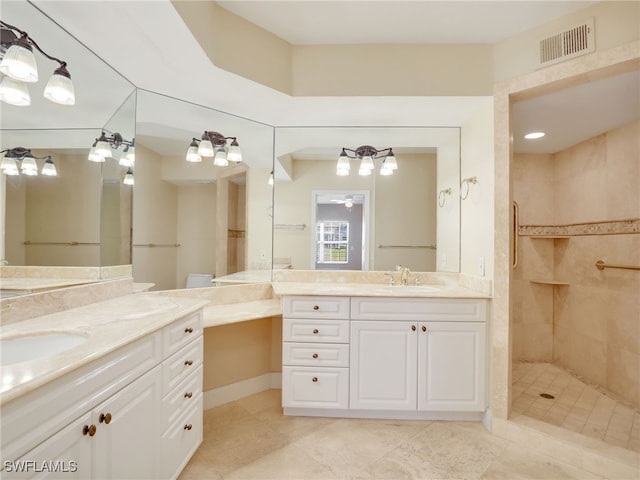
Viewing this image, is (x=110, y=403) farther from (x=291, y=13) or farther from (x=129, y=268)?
(x=291, y=13)

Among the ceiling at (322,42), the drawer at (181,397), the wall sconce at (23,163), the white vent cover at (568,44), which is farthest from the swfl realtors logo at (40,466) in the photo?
the white vent cover at (568,44)

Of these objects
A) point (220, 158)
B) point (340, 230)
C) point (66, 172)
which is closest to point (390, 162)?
point (340, 230)

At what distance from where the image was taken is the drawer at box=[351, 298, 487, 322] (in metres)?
2.01

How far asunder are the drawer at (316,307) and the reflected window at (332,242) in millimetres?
644

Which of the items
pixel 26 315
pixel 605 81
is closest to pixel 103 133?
pixel 26 315

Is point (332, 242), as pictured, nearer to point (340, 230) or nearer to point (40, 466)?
point (340, 230)

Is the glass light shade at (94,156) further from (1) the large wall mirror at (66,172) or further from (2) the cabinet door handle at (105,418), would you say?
(2) the cabinet door handle at (105,418)

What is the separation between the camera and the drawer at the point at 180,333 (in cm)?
135

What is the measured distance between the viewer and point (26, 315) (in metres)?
1.27

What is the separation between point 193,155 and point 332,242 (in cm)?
133

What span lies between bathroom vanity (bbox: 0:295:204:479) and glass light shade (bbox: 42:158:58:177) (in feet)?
2.19

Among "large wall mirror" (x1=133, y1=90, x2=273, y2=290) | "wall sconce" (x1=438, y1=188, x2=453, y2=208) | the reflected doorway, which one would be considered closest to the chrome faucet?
the reflected doorway

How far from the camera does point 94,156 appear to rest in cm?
163

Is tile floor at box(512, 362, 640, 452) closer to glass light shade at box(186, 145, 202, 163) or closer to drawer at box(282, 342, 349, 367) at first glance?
drawer at box(282, 342, 349, 367)
